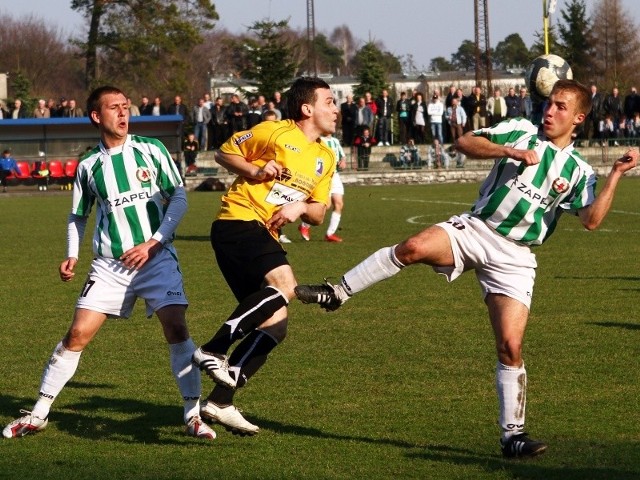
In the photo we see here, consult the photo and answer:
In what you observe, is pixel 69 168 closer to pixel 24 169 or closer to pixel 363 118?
pixel 24 169

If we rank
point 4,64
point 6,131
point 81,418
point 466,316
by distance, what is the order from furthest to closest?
point 4,64 → point 6,131 → point 466,316 → point 81,418

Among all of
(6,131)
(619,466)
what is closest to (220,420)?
(619,466)

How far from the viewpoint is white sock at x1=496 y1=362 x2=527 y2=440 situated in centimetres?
Answer: 609

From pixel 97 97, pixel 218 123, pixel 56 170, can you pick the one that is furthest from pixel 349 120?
pixel 97 97

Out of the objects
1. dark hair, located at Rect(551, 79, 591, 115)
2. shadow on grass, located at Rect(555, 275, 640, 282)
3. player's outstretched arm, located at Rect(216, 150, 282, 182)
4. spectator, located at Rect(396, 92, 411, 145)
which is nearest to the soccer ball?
dark hair, located at Rect(551, 79, 591, 115)

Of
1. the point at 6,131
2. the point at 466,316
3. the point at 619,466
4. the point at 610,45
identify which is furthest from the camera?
the point at 610,45

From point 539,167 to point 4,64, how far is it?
8037 centimetres

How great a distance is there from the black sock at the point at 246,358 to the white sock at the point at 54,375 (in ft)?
2.92

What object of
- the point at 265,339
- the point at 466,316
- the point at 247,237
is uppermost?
the point at 247,237

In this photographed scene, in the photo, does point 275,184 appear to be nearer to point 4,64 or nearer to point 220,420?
point 220,420

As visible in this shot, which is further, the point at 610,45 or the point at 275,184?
the point at 610,45

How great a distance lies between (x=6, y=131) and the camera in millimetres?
38375

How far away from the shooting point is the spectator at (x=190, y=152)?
36656 millimetres

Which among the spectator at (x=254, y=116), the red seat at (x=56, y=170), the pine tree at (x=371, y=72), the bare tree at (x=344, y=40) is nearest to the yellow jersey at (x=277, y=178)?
the spectator at (x=254, y=116)
